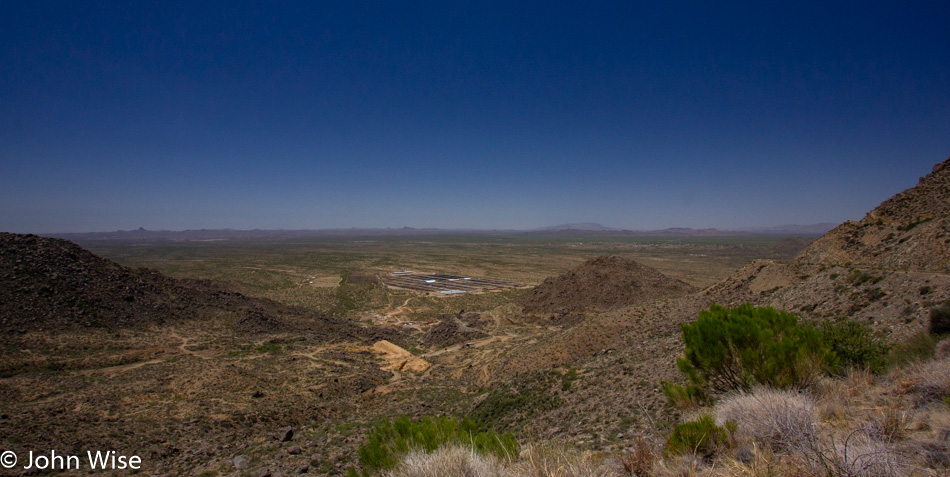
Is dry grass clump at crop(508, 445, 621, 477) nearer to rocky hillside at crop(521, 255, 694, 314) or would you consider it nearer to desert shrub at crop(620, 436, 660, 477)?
desert shrub at crop(620, 436, 660, 477)

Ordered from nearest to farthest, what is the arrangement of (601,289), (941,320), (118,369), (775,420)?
(775,420)
(941,320)
(118,369)
(601,289)

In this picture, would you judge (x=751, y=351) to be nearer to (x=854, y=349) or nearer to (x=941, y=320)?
(x=854, y=349)

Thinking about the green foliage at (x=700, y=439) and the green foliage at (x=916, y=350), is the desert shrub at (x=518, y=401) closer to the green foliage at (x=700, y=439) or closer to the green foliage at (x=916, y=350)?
the green foliage at (x=700, y=439)

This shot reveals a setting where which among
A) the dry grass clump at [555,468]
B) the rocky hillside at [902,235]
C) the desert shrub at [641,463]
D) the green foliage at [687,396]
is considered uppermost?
the rocky hillside at [902,235]

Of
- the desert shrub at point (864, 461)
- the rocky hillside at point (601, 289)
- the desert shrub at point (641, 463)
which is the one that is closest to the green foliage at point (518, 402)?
the desert shrub at point (641, 463)

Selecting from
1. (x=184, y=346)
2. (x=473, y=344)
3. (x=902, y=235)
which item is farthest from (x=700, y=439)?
(x=184, y=346)

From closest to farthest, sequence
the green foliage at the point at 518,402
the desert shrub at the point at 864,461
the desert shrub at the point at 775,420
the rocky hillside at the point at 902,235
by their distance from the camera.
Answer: the desert shrub at the point at 864,461, the desert shrub at the point at 775,420, the green foliage at the point at 518,402, the rocky hillside at the point at 902,235
